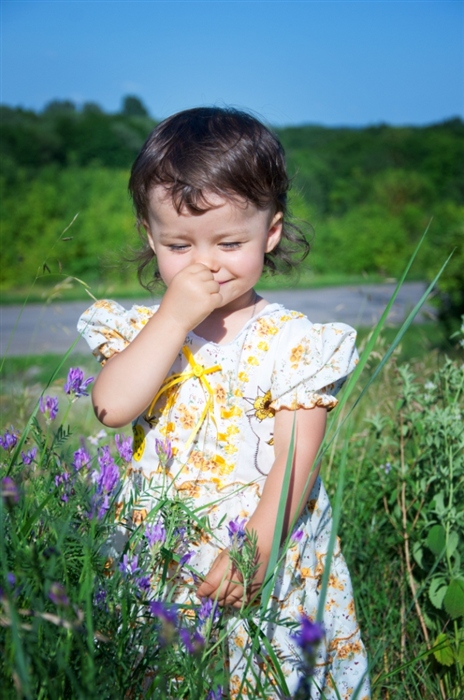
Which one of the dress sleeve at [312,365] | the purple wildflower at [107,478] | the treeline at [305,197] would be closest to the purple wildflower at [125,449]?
the purple wildflower at [107,478]

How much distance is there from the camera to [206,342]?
192 centimetres

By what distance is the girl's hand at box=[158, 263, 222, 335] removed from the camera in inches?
66.0

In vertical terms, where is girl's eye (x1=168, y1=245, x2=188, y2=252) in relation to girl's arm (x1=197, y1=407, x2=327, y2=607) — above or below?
above

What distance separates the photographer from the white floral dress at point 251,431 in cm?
172

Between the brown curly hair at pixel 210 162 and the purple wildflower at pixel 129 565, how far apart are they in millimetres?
829

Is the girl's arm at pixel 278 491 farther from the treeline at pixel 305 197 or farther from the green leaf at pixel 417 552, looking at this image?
the treeline at pixel 305 197

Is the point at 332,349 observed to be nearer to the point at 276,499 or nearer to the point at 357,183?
the point at 276,499

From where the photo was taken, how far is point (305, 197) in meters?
10.0

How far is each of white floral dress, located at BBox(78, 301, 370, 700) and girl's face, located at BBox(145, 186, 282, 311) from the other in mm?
181

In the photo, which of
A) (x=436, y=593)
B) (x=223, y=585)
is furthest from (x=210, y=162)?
(x=436, y=593)

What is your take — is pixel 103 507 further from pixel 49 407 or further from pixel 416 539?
pixel 416 539

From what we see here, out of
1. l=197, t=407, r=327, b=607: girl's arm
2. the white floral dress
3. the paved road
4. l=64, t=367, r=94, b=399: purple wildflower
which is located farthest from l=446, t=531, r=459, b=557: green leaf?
the paved road

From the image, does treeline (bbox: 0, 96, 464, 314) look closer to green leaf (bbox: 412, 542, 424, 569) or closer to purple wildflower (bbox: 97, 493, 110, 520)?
green leaf (bbox: 412, 542, 424, 569)

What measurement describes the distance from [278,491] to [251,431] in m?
0.23
